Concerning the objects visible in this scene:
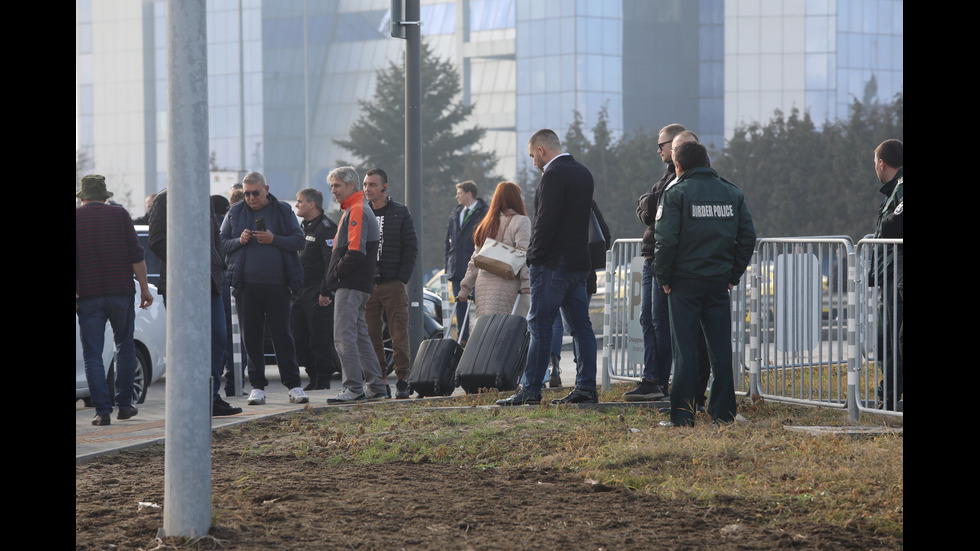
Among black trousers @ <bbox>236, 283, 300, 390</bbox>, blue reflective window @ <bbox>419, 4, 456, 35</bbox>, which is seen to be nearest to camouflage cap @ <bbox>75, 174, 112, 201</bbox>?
black trousers @ <bbox>236, 283, 300, 390</bbox>

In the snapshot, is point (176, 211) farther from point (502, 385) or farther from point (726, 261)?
point (502, 385)

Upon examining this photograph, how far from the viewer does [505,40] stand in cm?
7425

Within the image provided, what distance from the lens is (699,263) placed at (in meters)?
7.08

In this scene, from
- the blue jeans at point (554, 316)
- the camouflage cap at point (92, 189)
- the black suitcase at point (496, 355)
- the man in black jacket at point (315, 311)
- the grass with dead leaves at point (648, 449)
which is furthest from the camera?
the man in black jacket at point (315, 311)

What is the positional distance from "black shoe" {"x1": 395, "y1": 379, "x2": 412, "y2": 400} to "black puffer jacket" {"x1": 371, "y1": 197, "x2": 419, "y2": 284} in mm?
874

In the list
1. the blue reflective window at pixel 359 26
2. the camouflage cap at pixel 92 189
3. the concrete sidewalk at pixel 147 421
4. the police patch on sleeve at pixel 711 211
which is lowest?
the concrete sidewalk at pixel 147 421

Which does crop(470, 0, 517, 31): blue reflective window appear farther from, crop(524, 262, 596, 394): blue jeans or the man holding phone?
crop(524, 262, 596, 394): blue jeans

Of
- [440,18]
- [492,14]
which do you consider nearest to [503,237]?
[492,14]

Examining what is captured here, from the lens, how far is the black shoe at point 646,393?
8.83 m

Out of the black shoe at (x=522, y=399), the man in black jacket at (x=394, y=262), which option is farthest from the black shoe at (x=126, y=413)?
the black shoe at (x=522, y=399)

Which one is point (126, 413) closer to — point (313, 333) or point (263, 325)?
point (263, 325)

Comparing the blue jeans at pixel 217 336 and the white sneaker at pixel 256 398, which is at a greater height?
the blue jeans at pixel 217 336

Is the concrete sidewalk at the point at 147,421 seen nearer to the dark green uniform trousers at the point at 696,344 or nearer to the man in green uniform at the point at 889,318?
the dark green uniform trousers at the point at 696,344
